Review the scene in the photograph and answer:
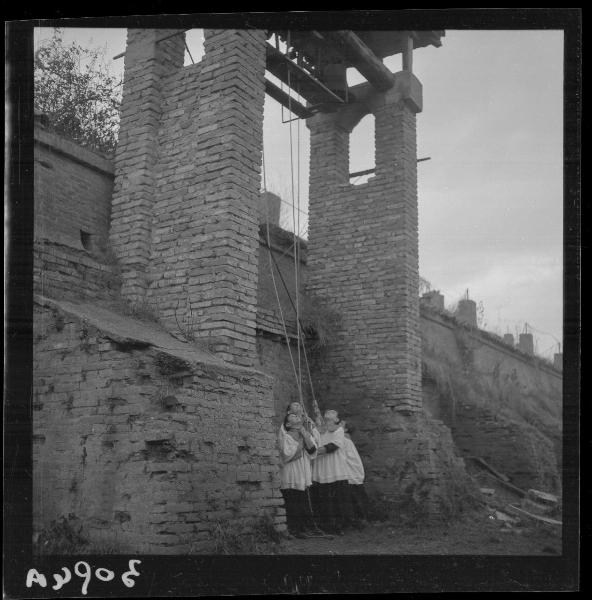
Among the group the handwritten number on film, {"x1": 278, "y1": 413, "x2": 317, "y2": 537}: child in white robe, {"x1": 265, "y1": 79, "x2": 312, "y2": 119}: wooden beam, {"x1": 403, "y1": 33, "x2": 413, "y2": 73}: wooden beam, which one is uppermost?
{"x1": 403, "y1": 33, "x2": 413, "y2": 73}: wooden beam

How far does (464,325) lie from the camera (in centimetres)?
1501

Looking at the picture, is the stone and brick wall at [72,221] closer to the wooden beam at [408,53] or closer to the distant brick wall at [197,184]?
the distant brick wall at [197,184]

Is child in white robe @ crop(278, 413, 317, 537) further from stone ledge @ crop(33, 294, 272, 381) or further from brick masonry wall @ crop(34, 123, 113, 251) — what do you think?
brick masonry wall @ crop(34, 123, 113, 251)

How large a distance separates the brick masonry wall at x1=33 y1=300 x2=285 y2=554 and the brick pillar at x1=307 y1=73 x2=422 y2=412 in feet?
12.2

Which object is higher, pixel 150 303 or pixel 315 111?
pixel 315 111

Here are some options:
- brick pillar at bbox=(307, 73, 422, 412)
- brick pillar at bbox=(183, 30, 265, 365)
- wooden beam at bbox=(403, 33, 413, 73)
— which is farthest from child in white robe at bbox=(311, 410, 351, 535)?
wooden beam at bbox=(403, 33, 413, 73)

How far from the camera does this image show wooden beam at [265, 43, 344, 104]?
33.4 ft

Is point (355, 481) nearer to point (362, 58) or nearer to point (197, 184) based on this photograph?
point (197, 184)

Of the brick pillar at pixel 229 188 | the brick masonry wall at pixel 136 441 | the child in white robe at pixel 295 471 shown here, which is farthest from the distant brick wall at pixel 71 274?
the child in white robe at pixel 295 471

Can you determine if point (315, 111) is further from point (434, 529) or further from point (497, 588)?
point (497, 588)

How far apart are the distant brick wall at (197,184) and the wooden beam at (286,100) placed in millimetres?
2245

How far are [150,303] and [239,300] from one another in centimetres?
101

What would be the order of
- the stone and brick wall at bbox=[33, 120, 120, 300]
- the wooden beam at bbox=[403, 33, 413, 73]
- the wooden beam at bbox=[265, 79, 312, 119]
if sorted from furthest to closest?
the wooden beam at bbox=[403, 33, 413, 73] < the wooden beam at bbox=[265, 79, 312, 119] < the stone and brick wall at bbox=[33, 120, 120, 300]

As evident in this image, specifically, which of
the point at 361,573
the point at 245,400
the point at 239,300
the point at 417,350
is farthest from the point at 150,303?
the point at 417,350
